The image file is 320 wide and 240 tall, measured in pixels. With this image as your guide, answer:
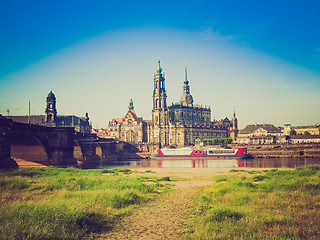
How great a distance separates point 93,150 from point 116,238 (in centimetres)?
8760

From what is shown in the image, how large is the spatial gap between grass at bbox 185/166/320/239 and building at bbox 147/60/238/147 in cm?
11181

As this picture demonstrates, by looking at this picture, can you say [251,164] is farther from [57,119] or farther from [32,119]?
[32,119]

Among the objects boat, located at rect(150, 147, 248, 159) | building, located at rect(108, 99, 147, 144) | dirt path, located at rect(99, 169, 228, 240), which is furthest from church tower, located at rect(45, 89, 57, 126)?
dirt path, located at rect(99, 169, 228, 240)

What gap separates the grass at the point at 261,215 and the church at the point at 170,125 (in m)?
112

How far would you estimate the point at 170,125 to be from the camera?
463ft

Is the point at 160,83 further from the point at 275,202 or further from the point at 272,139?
the point at 275,202

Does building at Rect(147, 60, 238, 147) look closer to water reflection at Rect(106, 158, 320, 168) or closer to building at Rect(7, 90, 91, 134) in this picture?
building at Rect(7, 90, 91, 134)

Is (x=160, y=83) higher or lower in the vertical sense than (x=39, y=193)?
higher

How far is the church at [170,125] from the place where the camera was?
5531 inches

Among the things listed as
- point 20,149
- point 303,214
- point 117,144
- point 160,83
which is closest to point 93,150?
point 117,144

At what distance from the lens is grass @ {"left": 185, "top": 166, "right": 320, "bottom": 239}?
12008 mm

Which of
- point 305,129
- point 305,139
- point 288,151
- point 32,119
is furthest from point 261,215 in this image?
point 305,129

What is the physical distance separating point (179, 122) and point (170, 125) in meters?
7.71

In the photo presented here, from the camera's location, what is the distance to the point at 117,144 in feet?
390
